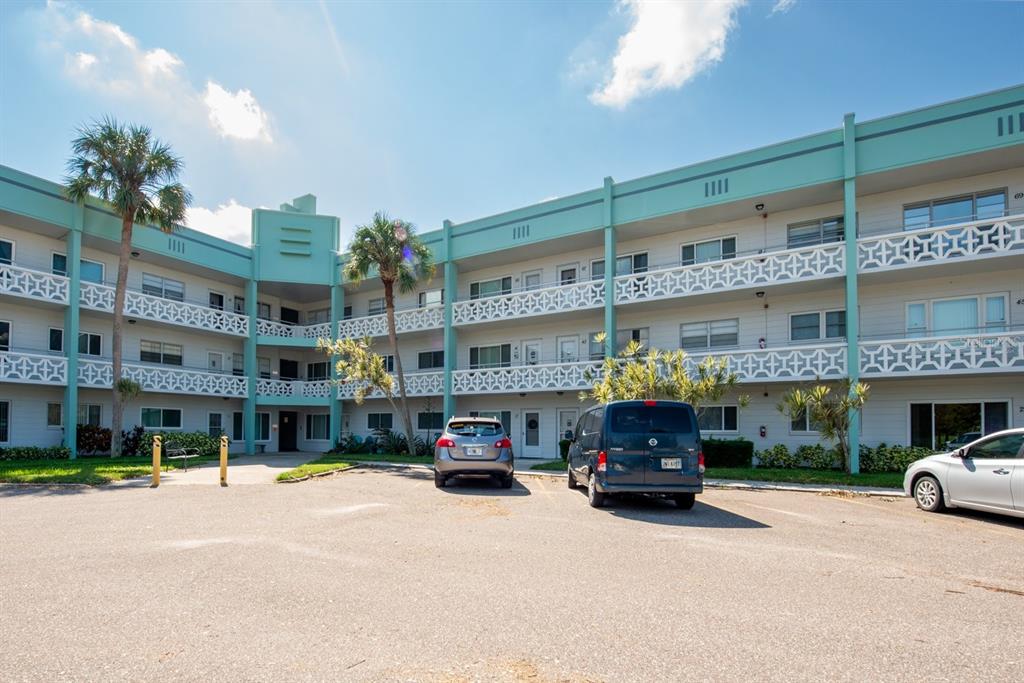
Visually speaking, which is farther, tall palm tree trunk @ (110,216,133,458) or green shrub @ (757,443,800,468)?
tall palm tree trunk @ (110,216,133,458)

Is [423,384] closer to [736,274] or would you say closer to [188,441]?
[188,441]

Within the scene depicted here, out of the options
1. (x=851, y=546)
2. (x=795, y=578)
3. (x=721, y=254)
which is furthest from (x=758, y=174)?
(x=795, y=578)

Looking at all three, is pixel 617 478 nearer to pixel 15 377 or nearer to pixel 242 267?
pixel 15 377

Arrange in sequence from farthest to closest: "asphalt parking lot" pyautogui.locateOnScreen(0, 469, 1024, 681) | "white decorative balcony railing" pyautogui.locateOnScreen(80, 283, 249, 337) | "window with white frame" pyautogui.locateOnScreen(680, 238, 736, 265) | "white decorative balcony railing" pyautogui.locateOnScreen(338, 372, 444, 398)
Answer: "white decorative balcony railing" pyautogui.locateOnScreen(338, 372, 444, 398) → "white decorative balcony railing" pyautogui.locateOnScreen(80, 283, 249, 337) → "window with white frame" pyautogui.locateOnScreen(680, 238, 736, 265) → "asphalt parking lot" pyautogui.locateOnScreen(0, 469, 1024, 681)

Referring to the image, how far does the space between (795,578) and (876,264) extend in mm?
15218

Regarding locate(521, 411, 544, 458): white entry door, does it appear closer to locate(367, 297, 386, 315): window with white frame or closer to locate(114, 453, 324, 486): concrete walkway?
locate(114, 453, 324, 486): concrete walkway

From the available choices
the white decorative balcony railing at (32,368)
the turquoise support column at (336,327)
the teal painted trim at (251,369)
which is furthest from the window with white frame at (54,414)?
the turquoise support column at (336,327)

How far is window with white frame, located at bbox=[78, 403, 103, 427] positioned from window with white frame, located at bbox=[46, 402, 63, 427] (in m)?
0.76

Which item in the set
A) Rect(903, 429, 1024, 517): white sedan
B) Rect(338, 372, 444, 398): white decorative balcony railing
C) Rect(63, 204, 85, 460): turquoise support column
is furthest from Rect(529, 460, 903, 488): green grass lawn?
Rect(63, 204, 85, 460): turquoise support column

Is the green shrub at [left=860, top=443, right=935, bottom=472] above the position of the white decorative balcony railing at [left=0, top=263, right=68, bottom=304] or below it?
below

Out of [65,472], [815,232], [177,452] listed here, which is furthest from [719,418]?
[177,452]

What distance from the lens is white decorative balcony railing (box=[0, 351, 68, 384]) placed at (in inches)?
836

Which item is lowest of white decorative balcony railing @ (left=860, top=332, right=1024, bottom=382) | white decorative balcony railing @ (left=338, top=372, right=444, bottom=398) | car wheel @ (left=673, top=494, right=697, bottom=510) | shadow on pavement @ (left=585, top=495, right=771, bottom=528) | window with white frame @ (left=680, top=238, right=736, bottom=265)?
shadow on pavement @ (left=585, top=495, right=771, bottom=528)

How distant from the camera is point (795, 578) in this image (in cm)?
664
